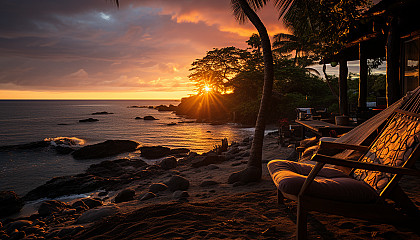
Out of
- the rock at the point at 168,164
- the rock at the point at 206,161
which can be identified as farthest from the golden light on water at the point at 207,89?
the rock at the point at 206,161

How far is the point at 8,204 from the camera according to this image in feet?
20.3

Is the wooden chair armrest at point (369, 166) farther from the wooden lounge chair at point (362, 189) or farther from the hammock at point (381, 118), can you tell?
the hammock at point (381, 118)

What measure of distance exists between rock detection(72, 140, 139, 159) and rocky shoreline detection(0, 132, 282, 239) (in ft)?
1.08

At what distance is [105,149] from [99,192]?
7.63 meters

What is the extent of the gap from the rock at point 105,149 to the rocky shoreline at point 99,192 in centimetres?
33

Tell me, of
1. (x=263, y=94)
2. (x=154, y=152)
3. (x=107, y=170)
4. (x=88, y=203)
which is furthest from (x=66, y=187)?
(x=263, y=94)

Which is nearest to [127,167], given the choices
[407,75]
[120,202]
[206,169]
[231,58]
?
[206,169]

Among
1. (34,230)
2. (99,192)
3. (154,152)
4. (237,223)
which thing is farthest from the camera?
(154,152)

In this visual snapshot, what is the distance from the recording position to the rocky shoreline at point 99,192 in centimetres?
424

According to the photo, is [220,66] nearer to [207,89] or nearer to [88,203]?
[207,89]

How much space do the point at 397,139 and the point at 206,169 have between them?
5966mm

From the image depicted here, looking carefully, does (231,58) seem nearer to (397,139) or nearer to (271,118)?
(271,118)

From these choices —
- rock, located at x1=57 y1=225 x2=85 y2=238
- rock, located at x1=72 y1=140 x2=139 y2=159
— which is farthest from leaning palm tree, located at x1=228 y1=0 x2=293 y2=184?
rock, located at x1=72 y1=140 x2=139 y2=159

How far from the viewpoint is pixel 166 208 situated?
144 inches
